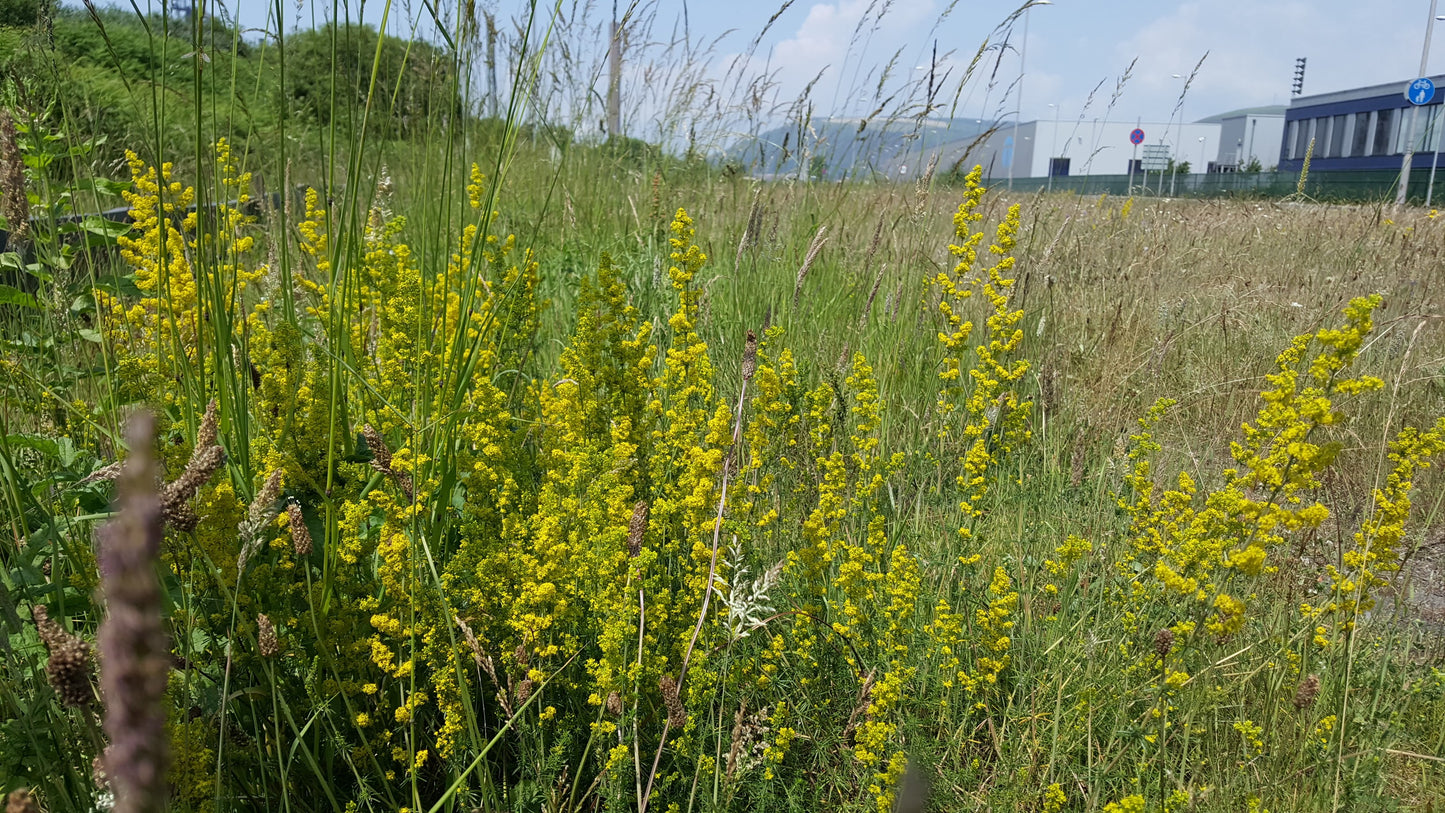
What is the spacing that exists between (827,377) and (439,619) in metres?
1.84

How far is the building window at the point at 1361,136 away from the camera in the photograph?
3831 cm

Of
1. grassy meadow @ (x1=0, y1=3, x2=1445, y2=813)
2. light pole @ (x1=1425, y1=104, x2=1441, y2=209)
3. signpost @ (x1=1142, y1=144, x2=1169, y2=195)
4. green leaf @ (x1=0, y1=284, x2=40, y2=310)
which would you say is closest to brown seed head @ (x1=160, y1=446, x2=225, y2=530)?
grassy meadow @ (x1=0, y1=3, x2=1445, y2=813)

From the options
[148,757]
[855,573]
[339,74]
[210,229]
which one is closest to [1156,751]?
[855,573]

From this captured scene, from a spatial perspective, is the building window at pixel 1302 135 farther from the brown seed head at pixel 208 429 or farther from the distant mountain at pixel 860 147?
the brown seed head at pixel 208 429

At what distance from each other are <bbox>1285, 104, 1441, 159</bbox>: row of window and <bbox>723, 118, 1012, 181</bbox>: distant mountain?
35.8 m

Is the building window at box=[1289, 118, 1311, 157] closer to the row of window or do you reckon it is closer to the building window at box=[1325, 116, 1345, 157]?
the row of window

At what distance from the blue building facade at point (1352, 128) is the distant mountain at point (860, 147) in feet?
117

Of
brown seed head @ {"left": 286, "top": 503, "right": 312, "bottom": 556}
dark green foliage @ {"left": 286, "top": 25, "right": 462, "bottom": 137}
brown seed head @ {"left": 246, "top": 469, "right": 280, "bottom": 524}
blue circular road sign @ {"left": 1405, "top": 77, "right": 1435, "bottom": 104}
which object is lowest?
brown seed head @ {"left": 286, "top": 503, "right": 312, "bottom": 556}

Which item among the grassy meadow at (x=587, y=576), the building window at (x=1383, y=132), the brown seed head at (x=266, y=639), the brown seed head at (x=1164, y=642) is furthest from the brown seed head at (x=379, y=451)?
the building window at (x=1383, y=132)

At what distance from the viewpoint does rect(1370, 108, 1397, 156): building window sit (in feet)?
118

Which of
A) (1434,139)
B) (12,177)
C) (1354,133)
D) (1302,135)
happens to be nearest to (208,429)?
(12,177)

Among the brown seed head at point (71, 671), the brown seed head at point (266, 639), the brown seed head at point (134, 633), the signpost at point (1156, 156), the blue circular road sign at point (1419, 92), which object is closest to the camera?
the brown seed head at point (134, 633)

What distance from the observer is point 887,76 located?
4.33 metres

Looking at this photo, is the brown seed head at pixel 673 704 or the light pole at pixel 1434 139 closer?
the brown seed head at pixel 673 704
